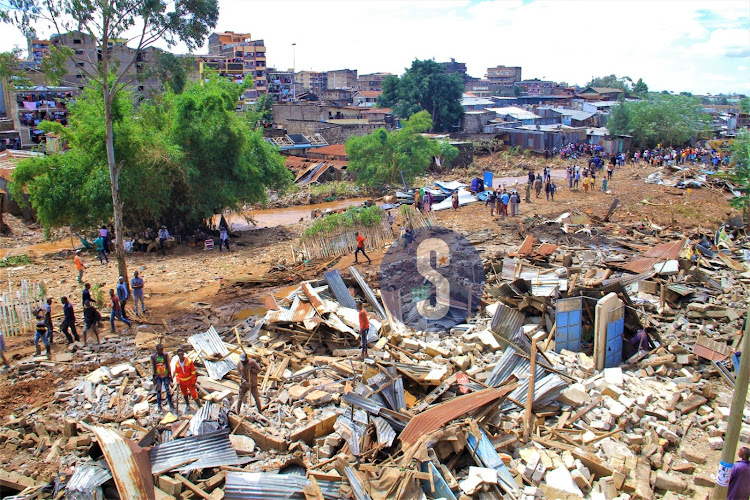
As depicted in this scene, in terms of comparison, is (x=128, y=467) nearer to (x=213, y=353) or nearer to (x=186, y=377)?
(x=186, y=377)

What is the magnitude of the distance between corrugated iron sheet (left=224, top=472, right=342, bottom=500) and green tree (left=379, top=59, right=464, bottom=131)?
46.0 m

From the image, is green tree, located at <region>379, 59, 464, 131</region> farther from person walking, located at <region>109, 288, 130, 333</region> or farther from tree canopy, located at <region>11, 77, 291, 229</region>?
person walking, located at <region>109, 288, 130, 333</region>

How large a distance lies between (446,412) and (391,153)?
24882 mm

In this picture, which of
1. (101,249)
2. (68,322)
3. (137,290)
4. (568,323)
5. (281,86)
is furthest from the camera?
(281,86)

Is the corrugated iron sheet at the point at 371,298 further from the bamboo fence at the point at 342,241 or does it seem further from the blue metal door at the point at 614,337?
the bamboo fence at the point at 342,241

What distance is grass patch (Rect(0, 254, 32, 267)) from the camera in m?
17.4

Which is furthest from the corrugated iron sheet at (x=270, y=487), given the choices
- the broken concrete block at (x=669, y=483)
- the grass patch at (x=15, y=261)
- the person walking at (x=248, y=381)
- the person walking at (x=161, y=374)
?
the grass patch at (x=15, y=261)

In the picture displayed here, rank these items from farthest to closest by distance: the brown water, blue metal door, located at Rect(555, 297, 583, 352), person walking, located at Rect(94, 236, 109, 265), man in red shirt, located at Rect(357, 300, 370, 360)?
the brown water
person walking, located at Rect(94, 236, 109, 265)
blue metal door, located at Rect(555, 297, 583, 352)
man in red shirt, located at Rect(357, 300, 370, 360)

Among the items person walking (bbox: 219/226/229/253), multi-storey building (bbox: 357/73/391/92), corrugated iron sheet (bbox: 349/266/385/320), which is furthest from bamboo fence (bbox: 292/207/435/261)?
multi-storey building (bbox: 357/73/391/92)

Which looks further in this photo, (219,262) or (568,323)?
(219,262)

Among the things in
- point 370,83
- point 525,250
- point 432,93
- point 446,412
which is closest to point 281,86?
point 432,93

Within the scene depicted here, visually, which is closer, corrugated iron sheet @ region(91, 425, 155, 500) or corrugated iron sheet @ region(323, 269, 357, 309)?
corrugated iron sheet @ region(91, 425, 155, 500)

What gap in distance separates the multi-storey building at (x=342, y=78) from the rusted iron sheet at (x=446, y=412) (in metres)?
83.6

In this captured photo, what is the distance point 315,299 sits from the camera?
11258mm
